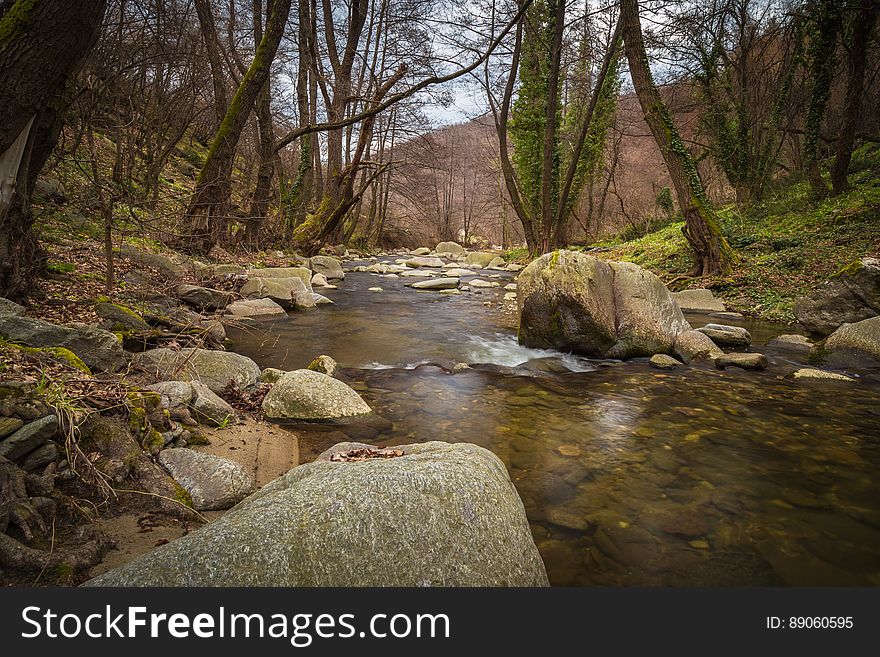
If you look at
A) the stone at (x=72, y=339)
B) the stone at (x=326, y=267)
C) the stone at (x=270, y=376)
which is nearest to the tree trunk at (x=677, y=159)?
the stone at (x=270, y=376)

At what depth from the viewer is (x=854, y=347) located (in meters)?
5.48

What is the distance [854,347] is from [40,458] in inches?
300

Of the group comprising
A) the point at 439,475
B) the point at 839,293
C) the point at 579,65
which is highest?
the point at 579,65

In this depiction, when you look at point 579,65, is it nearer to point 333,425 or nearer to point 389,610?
point 333,425

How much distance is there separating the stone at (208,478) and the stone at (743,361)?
5.49m

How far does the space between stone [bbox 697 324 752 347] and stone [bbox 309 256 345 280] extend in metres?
10.6

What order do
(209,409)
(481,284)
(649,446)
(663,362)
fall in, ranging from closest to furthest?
(209,409) < (649,446) < (663,362) < (481,284)

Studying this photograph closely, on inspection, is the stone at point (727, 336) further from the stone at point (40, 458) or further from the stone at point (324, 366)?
the stone at point (40, 458)

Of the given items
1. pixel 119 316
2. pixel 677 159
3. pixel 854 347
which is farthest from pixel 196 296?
pixel 677 159

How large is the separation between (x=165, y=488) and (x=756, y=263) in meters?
11.3

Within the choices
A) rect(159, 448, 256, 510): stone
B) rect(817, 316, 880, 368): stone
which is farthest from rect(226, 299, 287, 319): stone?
rect(817, 316, 880, 368): stone

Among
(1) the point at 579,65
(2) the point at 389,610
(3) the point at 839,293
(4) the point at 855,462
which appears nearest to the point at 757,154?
(1) the point at 579,65

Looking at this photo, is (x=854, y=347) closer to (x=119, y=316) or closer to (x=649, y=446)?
(x=649, y=446)

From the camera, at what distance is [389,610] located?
1532 millimetres
